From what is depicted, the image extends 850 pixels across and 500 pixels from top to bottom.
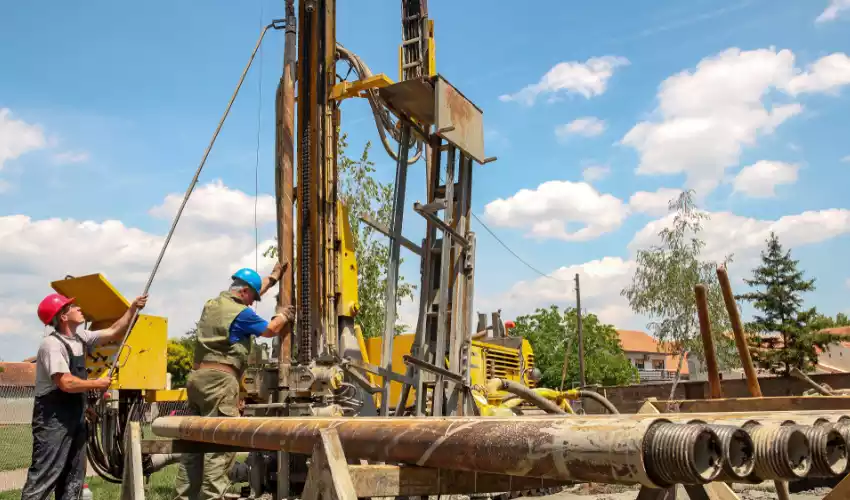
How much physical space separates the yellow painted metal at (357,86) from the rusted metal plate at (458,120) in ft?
2.37

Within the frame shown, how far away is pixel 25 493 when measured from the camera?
4.85m

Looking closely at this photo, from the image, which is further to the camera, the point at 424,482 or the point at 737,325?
the point at 737,325

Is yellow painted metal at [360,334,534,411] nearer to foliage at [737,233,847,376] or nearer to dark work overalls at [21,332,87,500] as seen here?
dark work overalls at [21,332,87,500]

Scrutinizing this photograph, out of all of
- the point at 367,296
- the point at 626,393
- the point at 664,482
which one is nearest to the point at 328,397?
the point at 664,482

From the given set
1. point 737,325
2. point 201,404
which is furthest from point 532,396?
point 201,404

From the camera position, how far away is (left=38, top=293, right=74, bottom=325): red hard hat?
5168mm

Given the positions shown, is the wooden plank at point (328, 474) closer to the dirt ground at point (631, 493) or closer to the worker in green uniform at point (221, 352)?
the worker in green uniform at point (221, 352)

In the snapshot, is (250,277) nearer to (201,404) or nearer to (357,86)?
(201,404)

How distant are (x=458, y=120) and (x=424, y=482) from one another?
572cm

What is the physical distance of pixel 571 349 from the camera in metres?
45.3

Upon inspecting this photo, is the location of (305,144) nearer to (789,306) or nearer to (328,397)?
(328,397)

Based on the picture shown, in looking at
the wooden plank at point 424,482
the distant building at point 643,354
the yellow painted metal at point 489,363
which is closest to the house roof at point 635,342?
the distant building at point 643,354

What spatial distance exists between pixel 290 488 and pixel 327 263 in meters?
2.47

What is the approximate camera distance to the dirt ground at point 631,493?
760 cm
